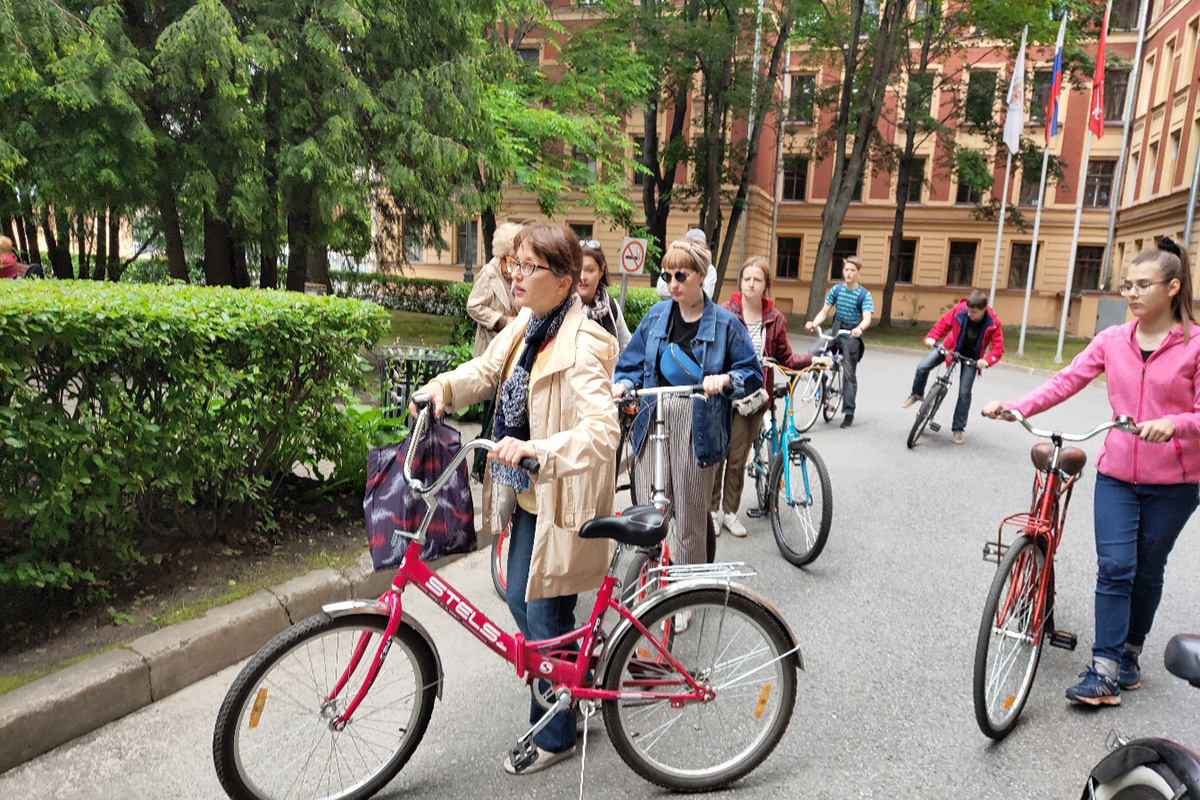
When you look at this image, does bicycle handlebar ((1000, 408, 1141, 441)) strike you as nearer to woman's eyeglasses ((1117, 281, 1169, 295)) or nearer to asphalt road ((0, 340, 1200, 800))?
woman's eyeglasses ((1117, 281, 1169, 295))

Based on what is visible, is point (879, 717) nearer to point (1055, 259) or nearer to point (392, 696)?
point (392, 696)

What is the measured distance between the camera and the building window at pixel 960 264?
36969mm

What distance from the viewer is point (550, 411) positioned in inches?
106

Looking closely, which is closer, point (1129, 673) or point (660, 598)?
point (660, 598)

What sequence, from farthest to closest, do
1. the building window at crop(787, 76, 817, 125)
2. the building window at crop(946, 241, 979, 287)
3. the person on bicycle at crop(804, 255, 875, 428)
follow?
1. the building window at crop(946, 241, 979, 287)
2. the building window at crop(787, 76, 817, 125)
3. the person on bicycle at crop(804, 255, 875, 428)

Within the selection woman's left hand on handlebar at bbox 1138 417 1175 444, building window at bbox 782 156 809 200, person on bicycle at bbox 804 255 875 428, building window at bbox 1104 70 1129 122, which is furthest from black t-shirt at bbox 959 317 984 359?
building window at bbox 1104 70 1129 122

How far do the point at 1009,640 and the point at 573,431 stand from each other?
6.82 feet

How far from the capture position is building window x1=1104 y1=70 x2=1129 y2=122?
35.8 metres

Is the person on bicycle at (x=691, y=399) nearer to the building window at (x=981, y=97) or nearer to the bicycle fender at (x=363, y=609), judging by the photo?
the bicycle fender at (x=363, y=609)

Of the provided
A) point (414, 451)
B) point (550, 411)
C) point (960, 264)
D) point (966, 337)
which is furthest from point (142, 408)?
point (960, 264)

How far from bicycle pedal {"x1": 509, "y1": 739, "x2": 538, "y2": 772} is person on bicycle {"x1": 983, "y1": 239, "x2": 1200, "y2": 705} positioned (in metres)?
2.30

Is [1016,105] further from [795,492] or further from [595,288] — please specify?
[595,288]

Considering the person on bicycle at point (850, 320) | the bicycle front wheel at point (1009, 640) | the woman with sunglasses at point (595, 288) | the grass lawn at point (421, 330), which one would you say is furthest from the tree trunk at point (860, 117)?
the bicycle front wheel at point (1009, 640)

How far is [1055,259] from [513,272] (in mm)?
39259
